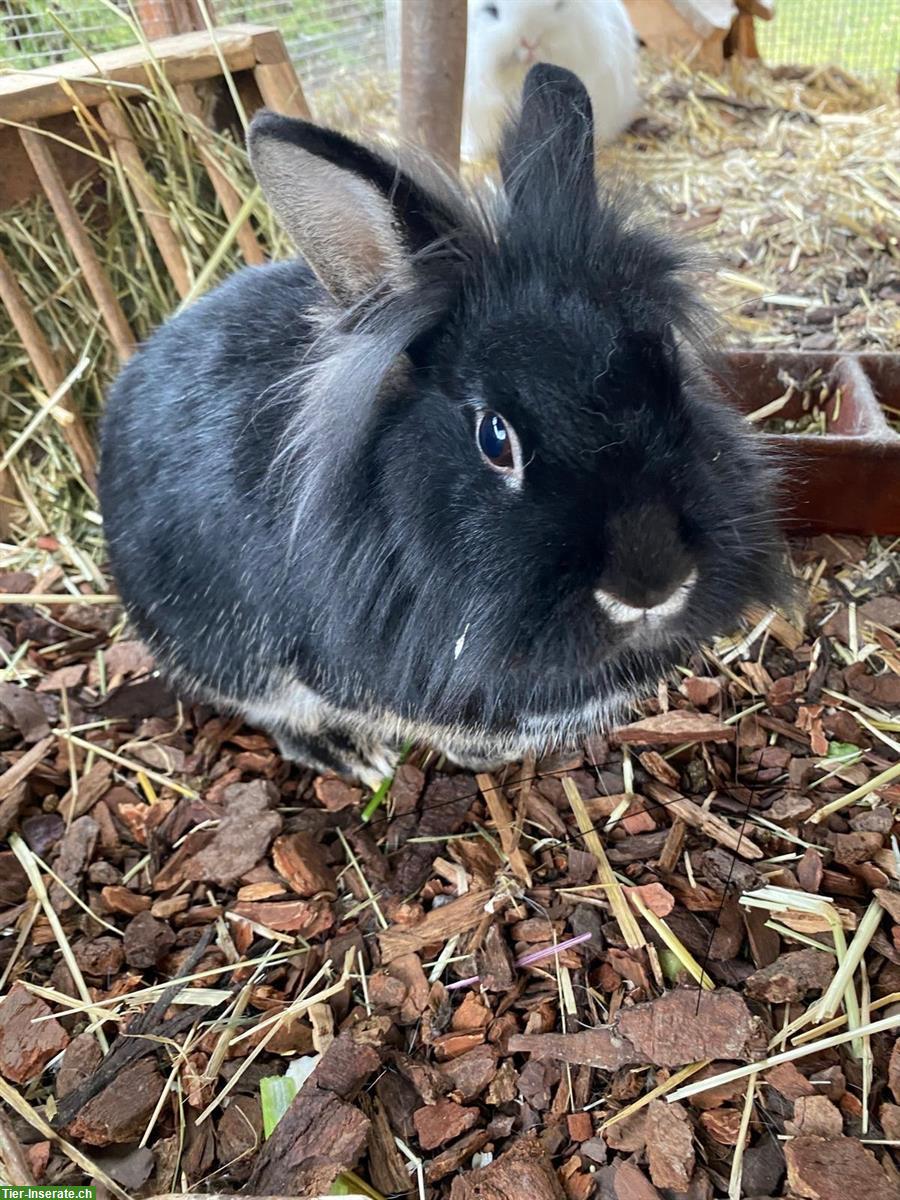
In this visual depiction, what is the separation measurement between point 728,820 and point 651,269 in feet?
4.82

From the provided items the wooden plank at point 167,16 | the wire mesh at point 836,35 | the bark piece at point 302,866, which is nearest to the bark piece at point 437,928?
the bark piece at point 302,866

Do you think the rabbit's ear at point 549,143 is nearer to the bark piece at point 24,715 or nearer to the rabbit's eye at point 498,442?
the rabbit's eye at point 498,442

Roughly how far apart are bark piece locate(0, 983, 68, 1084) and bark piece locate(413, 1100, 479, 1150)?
2.94 ft

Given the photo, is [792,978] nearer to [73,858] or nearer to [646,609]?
[646,609]

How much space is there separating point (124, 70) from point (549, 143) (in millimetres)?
2056

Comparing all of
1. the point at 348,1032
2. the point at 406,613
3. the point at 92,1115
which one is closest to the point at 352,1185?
the point at 348,1032

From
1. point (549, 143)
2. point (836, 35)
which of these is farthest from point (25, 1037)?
point (836, 35)

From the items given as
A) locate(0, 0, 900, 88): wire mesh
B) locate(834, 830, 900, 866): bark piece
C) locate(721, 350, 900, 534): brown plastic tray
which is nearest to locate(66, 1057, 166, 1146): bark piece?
locate(834, 830, 900, 866): bark piece

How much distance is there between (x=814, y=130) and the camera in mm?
5992

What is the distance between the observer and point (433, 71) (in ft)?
10.2

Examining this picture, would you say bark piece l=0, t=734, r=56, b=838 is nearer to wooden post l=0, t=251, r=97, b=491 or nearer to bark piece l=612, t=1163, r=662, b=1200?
wooden post l=0, t=251, r=97, b=491

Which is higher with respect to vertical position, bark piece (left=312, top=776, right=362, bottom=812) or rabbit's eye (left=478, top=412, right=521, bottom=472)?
rabbit's eye (left=478, top=412, right=521, bottom=472)

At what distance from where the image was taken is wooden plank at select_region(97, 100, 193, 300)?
321 centimetres

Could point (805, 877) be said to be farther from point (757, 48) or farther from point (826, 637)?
point (757, 48)
